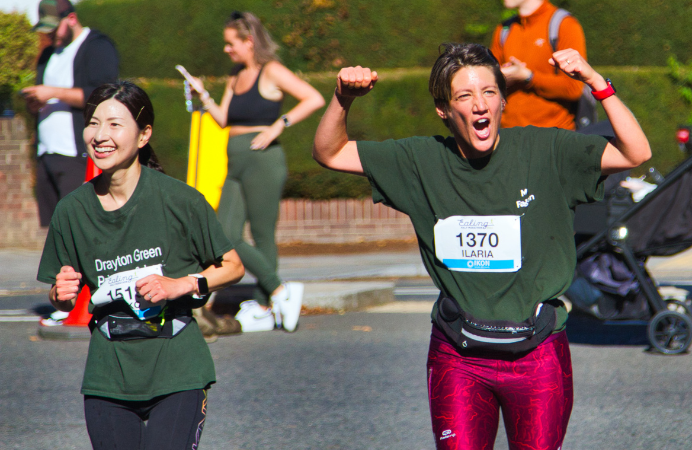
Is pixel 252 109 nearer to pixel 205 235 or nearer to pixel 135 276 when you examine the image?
pixel 205 235

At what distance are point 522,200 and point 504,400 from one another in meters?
0.58

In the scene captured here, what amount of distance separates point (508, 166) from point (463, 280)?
36 cm

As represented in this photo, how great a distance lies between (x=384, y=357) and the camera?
5574 mm

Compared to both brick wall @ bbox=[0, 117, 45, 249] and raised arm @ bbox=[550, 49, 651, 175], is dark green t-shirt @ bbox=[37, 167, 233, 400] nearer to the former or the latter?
→ raised arm @ bbox=[550, 49, 651, 175]

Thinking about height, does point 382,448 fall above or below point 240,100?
below

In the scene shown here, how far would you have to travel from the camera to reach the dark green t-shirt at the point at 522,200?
255cm

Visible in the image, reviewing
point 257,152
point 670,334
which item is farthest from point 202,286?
point 670,334

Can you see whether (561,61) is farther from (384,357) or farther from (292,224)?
(292,224)

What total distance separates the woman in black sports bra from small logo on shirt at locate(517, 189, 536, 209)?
364 centimetres

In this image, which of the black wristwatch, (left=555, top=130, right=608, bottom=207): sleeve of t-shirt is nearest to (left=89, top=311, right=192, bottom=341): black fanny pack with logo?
the black wristwatch

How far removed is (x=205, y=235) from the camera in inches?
107

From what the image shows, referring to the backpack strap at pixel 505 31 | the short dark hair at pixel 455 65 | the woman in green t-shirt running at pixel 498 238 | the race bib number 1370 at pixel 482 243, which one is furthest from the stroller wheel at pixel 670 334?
the short dark hair at pixel 455 65

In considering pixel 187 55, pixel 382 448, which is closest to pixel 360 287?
pixel 382 448

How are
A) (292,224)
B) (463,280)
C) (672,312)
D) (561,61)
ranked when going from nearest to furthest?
(561,61) → (463,280) → (672,312) → (292,224)
